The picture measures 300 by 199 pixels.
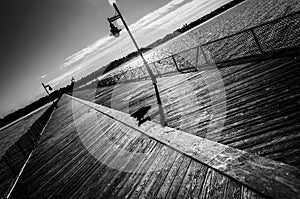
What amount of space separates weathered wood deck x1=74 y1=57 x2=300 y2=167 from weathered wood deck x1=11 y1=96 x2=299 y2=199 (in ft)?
2.62

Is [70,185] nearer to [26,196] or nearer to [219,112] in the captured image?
[26,196]

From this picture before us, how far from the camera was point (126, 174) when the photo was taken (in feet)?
15.0

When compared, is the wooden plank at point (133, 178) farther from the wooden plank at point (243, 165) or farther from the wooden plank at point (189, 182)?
the wooden plank at point (189, 182)

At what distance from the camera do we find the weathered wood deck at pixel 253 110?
11.1 ft

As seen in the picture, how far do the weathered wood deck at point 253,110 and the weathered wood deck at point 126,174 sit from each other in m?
0.80

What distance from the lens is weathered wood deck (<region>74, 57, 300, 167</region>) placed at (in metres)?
3.37

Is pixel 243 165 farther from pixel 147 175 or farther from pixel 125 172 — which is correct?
pixel 125 172

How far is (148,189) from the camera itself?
3.64m

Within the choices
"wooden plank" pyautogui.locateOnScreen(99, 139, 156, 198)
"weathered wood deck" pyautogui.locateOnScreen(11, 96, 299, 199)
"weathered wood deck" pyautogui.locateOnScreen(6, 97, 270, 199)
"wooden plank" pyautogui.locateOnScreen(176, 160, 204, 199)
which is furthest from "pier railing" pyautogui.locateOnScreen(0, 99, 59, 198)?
"wooden plank" pyautogui.locateOnScreen(176, 160, 204, 199)

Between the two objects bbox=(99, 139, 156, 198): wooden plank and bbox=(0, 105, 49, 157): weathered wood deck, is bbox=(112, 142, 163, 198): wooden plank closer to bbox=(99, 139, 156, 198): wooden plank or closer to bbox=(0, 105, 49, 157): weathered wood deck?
bbox=(99, 139, 156, 198): wooden plank

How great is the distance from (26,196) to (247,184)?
6789mm

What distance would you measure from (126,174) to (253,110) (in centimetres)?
333

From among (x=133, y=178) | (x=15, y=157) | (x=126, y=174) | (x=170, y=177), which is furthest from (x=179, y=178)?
(x=15, y=157)

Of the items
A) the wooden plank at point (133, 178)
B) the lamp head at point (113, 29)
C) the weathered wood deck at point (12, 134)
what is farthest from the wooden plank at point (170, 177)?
the weathered wood deck at point (12, 134)
